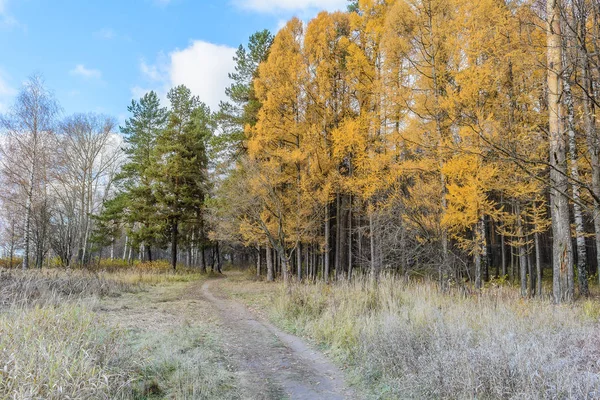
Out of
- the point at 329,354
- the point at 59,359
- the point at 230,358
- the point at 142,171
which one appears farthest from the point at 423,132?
the point at 142,171

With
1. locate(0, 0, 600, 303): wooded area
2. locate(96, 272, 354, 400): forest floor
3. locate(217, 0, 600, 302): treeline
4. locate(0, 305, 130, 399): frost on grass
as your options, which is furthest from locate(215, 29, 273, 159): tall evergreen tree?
locate(0, 305, 130, 399): frost on grass

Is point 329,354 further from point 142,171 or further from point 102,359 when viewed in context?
point 142,171

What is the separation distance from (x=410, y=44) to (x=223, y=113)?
14047 millimetres

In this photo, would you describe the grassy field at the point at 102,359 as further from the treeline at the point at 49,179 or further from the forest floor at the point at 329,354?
the treeline at the point at 49,179

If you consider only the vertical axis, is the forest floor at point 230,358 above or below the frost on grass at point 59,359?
below

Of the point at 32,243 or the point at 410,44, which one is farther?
the point at 32,243

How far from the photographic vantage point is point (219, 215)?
20.1 m

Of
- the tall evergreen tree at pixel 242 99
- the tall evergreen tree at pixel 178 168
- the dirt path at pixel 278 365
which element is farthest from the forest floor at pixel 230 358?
the tall evergreen tree at pixel 178 168

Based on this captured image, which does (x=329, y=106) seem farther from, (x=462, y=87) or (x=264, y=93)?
(x=462, y=87)

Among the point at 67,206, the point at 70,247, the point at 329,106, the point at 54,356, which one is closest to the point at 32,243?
the point at 70,247

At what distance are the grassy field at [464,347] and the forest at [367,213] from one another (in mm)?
28

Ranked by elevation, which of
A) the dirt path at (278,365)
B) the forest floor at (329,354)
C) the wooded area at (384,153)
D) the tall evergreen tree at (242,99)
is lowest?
the dirt path at (278,365)

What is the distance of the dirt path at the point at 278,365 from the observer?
432cm

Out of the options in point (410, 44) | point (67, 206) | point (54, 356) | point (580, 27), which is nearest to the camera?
point (580, 27)
